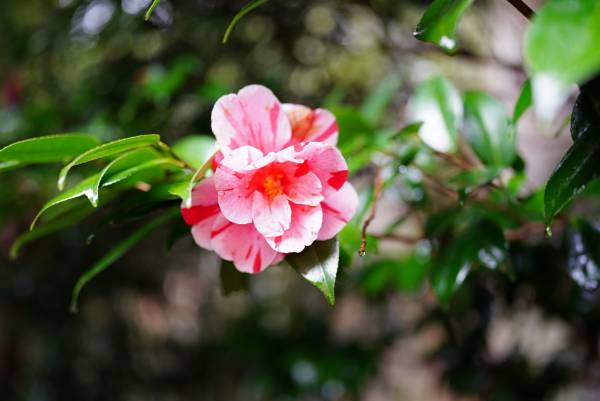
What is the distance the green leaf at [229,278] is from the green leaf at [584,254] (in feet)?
1.26

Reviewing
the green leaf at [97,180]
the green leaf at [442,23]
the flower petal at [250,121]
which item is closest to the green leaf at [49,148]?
the green leaf at [97,180]

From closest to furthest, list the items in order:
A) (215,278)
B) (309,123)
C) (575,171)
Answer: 1. (575,171)
2. (309,123)
3. (215,278)

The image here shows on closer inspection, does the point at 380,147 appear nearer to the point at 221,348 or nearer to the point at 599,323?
the point at 599,323

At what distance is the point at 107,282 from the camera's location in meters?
1.59

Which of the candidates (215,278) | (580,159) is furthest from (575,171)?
(215,278)

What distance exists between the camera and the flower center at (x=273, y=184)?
495 millimetres

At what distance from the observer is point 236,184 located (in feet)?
1.57

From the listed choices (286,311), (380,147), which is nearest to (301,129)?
→ (380,147)

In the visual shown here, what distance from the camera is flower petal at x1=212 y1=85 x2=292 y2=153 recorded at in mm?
494

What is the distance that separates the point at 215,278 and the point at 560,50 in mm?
1772

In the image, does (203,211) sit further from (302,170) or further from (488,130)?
(488,130)

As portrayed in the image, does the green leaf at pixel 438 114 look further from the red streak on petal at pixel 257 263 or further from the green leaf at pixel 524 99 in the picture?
the red streak on petal at pixel 257 263

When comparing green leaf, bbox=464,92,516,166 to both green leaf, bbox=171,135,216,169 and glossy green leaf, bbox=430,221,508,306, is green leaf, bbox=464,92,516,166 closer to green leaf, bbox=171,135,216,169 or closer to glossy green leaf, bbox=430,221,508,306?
glossy green leaf, bbox=430,221,508,306

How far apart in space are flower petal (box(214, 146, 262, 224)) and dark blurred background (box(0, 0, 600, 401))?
0.70 feet
